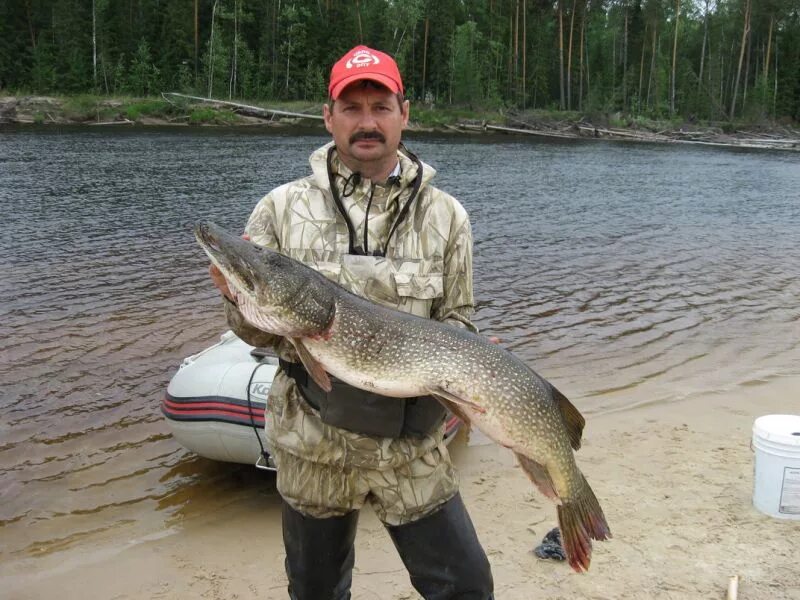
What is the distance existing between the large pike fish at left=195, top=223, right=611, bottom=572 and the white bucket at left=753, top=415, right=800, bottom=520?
2195mm

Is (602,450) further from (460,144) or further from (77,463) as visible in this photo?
(460,144)

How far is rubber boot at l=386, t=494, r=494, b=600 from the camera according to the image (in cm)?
291

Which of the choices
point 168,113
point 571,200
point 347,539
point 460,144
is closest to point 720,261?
point 571,200

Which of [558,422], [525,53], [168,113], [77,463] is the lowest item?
[77,463]

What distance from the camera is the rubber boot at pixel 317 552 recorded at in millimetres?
2947

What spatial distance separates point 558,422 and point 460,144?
3632 centimetres

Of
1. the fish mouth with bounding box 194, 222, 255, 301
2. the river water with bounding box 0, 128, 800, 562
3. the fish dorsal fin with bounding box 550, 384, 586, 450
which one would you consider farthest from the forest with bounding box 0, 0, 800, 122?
the fish dorsal fin with bounding box 550, 384, 586, 450

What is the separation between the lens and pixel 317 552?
2.96 m

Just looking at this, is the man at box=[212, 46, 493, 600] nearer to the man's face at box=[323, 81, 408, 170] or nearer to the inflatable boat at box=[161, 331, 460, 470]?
the man's face at box=[323, 81, 408, 170]

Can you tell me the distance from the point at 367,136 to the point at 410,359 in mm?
922

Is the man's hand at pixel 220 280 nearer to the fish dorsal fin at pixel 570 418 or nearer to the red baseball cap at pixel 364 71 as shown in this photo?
the red baseball cap at pixel 364 71

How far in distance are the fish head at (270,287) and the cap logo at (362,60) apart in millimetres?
846

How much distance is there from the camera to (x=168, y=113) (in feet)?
146

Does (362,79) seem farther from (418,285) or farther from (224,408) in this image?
(224,408)
